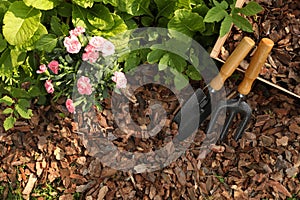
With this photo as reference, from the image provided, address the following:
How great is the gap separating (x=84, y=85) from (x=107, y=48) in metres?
0.21

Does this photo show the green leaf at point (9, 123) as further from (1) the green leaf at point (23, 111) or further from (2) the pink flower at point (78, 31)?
(2) the pink flower at point (78, 31)

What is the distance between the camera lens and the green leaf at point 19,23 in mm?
2312

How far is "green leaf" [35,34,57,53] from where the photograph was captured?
237 centimetres

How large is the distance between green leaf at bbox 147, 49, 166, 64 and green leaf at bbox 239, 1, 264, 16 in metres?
0.46

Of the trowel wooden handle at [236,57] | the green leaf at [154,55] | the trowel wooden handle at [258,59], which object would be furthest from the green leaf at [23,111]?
the trowel wooden handle at [258,59]

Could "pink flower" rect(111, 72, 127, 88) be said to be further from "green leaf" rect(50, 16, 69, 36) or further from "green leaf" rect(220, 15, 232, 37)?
"green leaf" rect(220, 15, 232, 37)

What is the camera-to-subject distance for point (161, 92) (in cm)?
262

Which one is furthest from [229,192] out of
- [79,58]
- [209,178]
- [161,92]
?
[79,58]

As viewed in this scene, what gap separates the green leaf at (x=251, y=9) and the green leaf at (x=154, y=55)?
46 cm

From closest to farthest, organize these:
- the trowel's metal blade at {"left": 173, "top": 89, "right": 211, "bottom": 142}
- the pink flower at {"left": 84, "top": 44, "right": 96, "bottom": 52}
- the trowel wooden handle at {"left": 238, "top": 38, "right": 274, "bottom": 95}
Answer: the trowel wooden handle at {"left": 238, "top": 38, "right": 274, "bottom": 95}
the pink flower at {"left": 84, "top": 44, "right": 96, "bottom": 52}
the trowel's metal blade at {"left": 173, "top": 89, "right": 211, "bottom": 142}

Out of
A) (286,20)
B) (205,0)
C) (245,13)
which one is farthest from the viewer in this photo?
(205,0)

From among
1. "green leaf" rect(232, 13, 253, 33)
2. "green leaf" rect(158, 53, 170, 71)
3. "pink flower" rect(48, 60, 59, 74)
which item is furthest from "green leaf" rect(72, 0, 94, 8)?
"green leaf" rect(232, 13, 253, 33)

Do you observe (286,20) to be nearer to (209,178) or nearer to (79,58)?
(209,178)

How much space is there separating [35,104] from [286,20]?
4.67 feet
